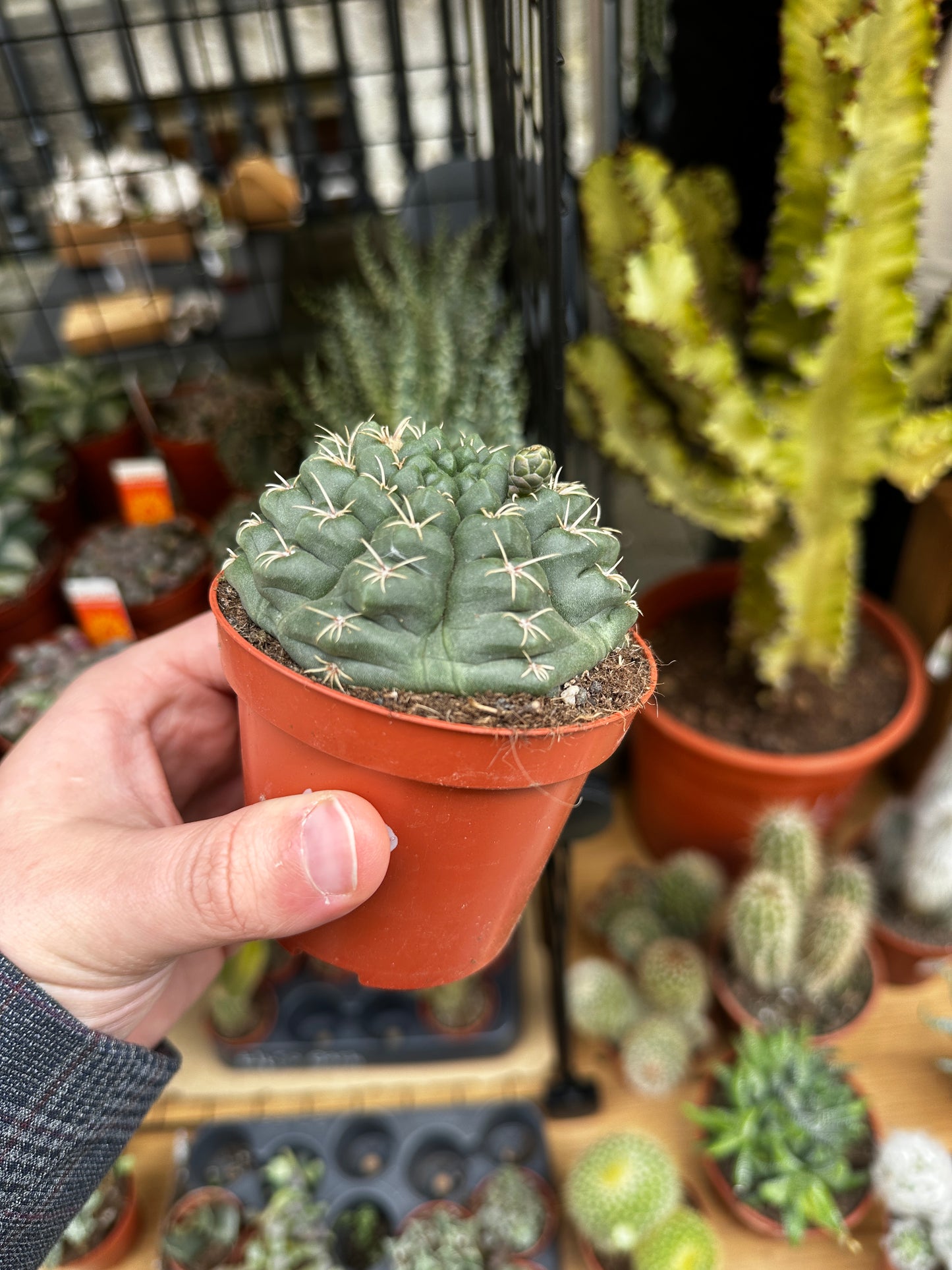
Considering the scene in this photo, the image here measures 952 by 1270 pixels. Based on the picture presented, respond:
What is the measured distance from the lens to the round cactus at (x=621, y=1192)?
91 cm

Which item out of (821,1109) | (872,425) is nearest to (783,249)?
(872,425)

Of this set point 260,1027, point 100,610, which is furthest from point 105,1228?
point 100,610

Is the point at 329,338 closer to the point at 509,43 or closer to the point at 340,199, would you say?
the point at 509,43

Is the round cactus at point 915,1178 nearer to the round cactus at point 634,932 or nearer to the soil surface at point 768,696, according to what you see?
the round cactus at point 634,932

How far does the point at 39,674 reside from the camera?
1318mm

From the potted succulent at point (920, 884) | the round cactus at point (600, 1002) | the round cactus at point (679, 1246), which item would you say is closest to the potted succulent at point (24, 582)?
the round cactus at point (600, 1002)

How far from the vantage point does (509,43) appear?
92 cm

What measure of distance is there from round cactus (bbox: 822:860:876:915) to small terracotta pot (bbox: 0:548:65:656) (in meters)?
1.40

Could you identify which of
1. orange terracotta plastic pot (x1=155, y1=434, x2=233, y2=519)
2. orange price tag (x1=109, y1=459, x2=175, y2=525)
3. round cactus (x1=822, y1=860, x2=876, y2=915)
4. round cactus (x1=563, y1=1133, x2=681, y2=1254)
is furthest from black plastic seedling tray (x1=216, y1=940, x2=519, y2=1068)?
orange terracotta plastic pot (x1=155, y1=434, x2=233, y2=519)

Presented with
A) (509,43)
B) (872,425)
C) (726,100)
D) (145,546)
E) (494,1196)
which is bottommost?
(494,1196)

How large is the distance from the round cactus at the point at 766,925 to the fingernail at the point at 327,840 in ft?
2.30

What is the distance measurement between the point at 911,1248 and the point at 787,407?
Result: 3.19 feet

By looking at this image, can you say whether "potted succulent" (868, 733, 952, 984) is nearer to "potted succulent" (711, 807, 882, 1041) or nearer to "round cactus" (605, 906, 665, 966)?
"potted succulent" (711, 807, 882, 1041)

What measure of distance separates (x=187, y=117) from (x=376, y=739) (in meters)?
2.04
